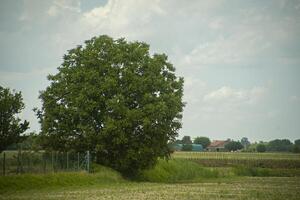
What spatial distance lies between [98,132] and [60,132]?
4443 mm

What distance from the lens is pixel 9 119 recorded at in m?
59.2

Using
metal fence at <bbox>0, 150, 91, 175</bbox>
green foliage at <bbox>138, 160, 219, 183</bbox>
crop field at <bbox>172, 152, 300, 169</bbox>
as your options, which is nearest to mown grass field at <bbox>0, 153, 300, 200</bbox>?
green foliage at <bbox>138, 160, 219, 183</bbox>

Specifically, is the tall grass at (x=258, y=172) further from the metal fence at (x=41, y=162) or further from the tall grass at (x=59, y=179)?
the metal fence at (x=41, y=162)

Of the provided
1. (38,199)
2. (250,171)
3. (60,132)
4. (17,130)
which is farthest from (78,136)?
(250,171)

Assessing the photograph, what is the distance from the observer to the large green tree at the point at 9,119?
5816 cm

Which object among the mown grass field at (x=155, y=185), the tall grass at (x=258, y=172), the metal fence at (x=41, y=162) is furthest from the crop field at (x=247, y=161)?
the metal fence at (x=41, y=162)

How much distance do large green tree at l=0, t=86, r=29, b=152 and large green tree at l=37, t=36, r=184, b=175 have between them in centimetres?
313

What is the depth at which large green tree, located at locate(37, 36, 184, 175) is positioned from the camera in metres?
59.4

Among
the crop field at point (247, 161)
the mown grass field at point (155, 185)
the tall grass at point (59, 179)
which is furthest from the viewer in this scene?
the crop field at point (247, 161)

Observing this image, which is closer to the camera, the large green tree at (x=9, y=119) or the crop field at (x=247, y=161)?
the large green tree at (x=9, y=119)

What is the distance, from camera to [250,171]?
83562mm

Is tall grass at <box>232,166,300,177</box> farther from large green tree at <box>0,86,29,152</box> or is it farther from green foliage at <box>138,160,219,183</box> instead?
large green tree at <box>0,86,29,152</box>

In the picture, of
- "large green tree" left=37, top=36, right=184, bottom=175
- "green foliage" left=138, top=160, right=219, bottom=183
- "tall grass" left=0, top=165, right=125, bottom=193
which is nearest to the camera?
"tall grass" left=0, top=165, right=125, bottom=193

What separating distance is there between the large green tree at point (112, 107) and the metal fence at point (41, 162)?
2402 millimetres
